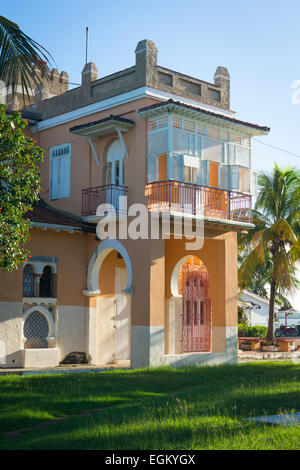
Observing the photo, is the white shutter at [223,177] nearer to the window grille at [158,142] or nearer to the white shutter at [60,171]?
the window grille at [158,142]

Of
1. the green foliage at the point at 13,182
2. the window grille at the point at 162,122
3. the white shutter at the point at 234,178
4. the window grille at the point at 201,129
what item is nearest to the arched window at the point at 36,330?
the green foliage at the point at 13,182

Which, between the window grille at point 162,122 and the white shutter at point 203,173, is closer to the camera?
A: the window grille at point 162,122

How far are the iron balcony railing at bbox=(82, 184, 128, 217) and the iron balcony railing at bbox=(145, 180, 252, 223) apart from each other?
1.02 m

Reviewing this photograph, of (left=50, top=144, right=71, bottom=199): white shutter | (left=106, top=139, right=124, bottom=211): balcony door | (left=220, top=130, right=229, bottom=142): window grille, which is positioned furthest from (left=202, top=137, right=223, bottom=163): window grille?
(left=50, top=144, right=71, bottom=199): white shutter

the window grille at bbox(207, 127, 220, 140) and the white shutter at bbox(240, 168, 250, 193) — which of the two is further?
the white shutter at bbox(240, 168, 250, 193)

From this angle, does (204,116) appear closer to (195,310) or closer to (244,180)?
(244,180)

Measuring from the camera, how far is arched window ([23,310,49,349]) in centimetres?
1961

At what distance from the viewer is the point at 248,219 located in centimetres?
2128

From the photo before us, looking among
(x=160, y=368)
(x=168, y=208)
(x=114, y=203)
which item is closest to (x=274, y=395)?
(x=160, y=368)

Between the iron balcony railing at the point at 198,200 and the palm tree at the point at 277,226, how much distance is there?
25.0 ft

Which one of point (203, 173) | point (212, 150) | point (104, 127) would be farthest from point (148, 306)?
point (104, 127)

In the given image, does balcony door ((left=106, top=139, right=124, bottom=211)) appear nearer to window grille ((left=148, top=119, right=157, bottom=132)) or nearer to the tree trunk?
window grille ((left=148, top=119, right=157, bottom=132))

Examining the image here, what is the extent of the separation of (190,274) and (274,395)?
1138 cm

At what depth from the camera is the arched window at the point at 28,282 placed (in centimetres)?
1981
